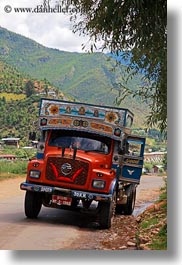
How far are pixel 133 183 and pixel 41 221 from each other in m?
1.08

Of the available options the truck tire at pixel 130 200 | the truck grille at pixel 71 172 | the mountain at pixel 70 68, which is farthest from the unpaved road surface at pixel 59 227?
the mountain at pixel 70 68

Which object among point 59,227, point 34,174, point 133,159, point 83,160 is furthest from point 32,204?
point 133,159

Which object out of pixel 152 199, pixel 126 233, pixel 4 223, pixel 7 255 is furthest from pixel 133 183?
pixel 7 255

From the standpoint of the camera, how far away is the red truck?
25.1 feet

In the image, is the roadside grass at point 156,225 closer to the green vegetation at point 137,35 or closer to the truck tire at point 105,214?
the truck tire at point 105,214

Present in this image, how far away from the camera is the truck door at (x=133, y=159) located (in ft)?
25.1

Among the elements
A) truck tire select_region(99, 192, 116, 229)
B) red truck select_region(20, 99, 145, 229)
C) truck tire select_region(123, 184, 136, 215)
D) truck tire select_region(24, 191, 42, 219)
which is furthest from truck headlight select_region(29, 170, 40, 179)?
truck tire select_region(123, 184, 136, 215)

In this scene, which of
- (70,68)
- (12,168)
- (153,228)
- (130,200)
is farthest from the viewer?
(130,200)

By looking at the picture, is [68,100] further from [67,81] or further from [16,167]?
[16,167]

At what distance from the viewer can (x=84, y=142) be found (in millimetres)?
7918

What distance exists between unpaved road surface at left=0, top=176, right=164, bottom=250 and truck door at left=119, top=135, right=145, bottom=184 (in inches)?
5.1

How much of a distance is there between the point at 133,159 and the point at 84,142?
0.52 m

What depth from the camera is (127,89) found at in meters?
7.16

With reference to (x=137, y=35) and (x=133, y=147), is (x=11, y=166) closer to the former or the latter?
(x=133, y=147)
